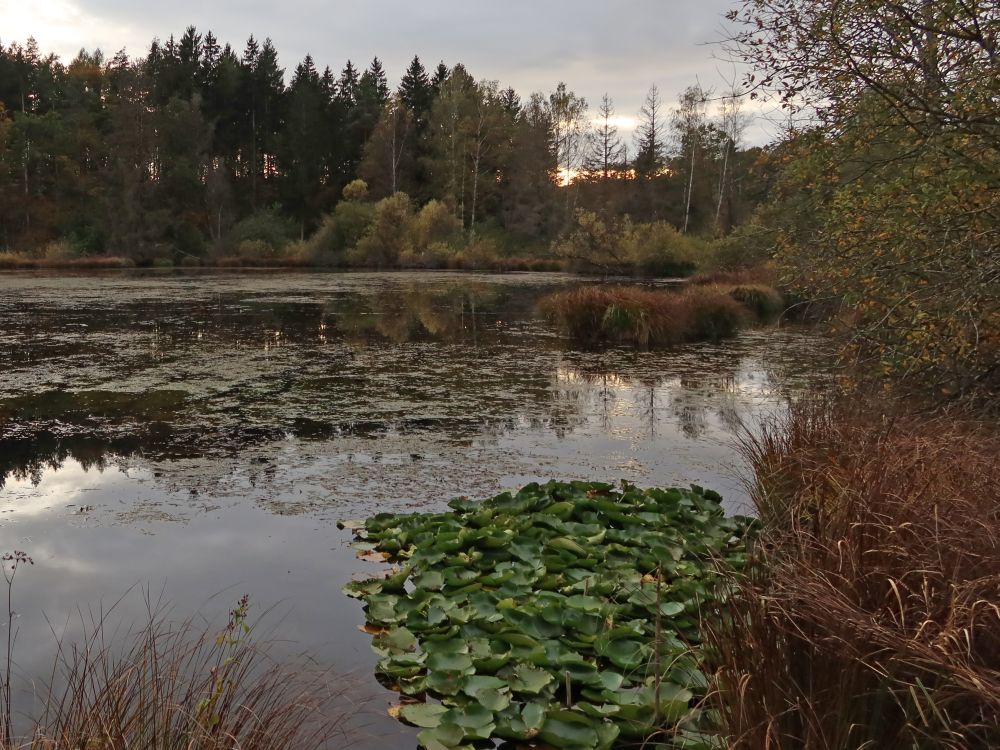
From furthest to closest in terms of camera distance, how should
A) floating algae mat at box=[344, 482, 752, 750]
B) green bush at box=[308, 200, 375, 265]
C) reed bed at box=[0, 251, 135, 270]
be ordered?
green bush at box=[308, 200, 375, 265] < reed bed at box=[0, 251, 135, 270] < floating algae mat at box=[344, 482, 752, 750]

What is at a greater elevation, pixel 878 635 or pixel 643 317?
pixel 643 317

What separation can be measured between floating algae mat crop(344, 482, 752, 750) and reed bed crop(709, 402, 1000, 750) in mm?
206

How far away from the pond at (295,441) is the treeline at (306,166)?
76.2 feet

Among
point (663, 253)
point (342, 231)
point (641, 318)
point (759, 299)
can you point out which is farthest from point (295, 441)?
point (342, 231)

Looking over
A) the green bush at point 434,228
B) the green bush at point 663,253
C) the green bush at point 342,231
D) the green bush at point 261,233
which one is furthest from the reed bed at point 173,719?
the green bush at point 261,233

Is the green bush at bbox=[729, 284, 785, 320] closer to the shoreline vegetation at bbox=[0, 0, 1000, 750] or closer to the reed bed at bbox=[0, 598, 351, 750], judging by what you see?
the shoreline vegetation at bbox=[0, 0, 1000, 750]

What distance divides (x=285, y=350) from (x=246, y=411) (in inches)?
151

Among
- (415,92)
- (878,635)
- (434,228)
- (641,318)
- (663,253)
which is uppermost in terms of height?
(415,92)

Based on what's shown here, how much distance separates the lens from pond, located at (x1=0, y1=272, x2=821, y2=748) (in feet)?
12.2

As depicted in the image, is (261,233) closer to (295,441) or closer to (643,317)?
(643,317)

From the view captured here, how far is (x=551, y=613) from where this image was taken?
3326mm

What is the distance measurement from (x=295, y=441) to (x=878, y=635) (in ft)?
16.7

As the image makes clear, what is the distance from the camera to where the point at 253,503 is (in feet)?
16.2

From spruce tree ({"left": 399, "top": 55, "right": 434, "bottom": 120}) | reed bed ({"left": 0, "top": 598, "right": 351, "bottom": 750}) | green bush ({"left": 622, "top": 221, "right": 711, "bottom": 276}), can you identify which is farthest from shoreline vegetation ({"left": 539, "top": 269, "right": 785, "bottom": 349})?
spruce tree ({"left": 399, "top": 55, "right": 434, "bottom": 120})
